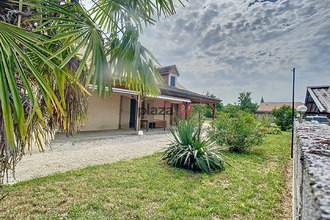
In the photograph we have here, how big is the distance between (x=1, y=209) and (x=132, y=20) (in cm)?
367

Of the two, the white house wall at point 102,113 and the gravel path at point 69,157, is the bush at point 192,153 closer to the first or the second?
the gravel path at point 69,157

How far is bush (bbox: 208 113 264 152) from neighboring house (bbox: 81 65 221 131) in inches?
92.5

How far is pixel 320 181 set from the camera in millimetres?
562

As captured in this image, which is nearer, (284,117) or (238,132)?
(238,132)

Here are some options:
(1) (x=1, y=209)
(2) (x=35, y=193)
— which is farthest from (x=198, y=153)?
(1) (x=1, y=209)

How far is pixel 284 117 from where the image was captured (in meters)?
15.9

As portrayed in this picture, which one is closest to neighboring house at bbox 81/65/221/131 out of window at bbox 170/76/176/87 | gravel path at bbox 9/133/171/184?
window at bbox 170/76/176/87

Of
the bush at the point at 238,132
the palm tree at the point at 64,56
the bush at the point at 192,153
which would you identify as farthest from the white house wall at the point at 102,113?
the palm tree at the point at 64,56

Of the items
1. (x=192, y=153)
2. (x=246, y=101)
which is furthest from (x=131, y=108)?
(x=246, y=101)

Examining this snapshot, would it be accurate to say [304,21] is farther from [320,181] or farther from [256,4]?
[320,181]

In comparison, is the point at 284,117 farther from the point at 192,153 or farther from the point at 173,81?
the point at 192,153

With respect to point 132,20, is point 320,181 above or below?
below

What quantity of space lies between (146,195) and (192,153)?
194cm

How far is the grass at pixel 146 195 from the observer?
2.52m
